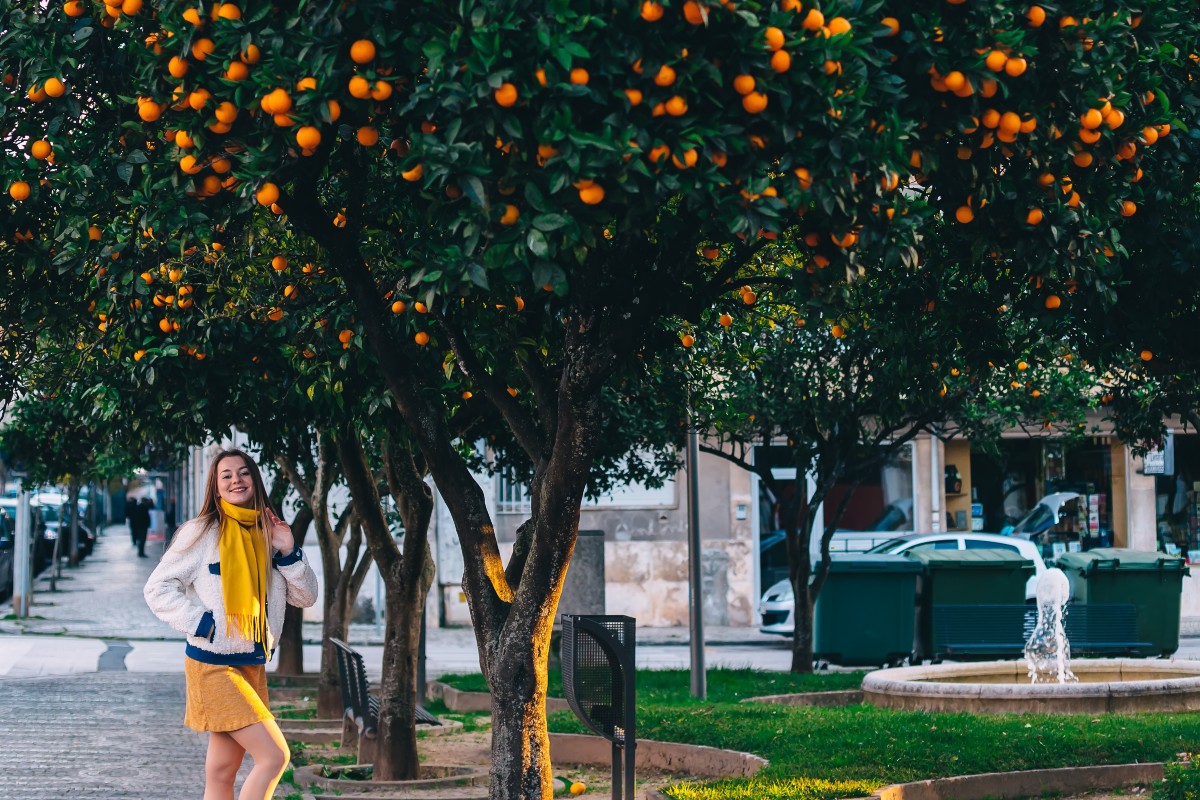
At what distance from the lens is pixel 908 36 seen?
5.36m

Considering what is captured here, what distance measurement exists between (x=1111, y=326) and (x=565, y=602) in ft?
39.3

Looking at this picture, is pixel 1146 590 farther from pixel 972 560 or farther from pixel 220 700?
pixel 220 700

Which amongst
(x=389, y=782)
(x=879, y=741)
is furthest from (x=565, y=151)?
(x=879, y=741)

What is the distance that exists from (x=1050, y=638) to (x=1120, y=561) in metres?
2.74

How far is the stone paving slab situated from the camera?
895 centimetres

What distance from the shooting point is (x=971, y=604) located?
56.2ft

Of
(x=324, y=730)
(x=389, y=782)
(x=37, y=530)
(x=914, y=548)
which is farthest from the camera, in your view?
(x=37, y=530)

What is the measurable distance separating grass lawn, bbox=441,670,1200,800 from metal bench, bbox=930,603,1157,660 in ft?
18.5

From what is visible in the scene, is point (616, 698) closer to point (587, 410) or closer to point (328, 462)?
point (587, 410)

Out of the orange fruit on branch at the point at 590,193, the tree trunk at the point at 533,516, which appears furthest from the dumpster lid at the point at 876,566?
the orange fruit on branch at the point at 590,193

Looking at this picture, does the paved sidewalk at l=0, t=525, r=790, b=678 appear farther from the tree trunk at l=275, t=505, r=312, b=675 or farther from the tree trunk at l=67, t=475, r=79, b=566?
the tree trunk at l=67, t=475, r=79, b=566

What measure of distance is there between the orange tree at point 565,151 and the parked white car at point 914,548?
48.1 ft

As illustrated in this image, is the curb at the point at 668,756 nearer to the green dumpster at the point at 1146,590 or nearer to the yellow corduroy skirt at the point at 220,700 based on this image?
the yellow corduroy skirt at the point at 220,700

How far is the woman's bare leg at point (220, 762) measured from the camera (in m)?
5.95
